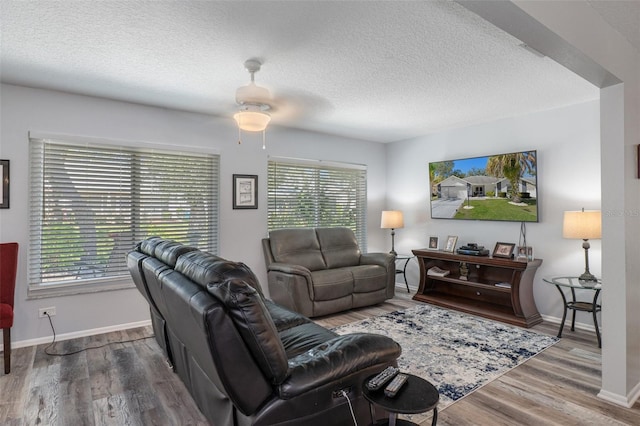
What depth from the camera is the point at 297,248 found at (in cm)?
471

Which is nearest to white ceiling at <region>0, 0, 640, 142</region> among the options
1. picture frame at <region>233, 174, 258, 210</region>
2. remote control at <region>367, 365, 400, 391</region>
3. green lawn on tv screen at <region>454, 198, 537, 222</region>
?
picture frame at <region>233, 174, 258, 210</region>

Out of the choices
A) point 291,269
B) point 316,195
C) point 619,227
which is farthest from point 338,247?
point 619,227

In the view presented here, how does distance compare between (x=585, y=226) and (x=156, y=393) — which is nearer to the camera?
(x=156, y=393)

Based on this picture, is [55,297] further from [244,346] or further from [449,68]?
[449,68]

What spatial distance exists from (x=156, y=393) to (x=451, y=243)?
3906 mm

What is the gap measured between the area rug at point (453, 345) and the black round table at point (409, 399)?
781mm

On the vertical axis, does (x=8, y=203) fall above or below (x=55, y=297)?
above

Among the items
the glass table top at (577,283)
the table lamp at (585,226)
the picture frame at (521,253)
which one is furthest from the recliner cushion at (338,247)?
the table lamp at (585,226)


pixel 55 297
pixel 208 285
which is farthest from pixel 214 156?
pixel 208 285

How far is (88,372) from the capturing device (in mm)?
2746

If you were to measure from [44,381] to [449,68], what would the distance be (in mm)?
3909

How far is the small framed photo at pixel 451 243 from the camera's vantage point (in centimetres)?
484

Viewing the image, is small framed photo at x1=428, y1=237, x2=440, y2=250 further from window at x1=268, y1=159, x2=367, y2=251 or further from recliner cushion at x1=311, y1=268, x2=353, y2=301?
recliner cushion at x1=311, y1=268, x2=353, y2=301

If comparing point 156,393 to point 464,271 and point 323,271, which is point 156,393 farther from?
point 464,271
